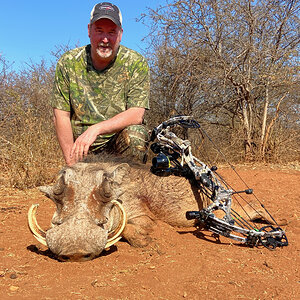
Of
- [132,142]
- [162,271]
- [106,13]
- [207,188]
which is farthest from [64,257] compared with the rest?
[106,13]

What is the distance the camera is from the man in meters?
3.68

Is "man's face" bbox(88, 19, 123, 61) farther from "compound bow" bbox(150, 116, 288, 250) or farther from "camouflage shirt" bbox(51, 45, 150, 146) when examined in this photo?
"compound bow" bbox(150, 116, 288, 250)

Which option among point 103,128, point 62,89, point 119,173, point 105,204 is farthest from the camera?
point 62,89

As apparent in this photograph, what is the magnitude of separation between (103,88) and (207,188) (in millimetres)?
1746

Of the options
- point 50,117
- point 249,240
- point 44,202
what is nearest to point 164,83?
point 50,117

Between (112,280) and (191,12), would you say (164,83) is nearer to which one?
(191,12)

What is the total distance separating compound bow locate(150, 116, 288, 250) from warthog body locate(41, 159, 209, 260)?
0.17m

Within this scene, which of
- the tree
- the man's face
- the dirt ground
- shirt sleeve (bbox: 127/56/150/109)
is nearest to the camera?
the dirt ground

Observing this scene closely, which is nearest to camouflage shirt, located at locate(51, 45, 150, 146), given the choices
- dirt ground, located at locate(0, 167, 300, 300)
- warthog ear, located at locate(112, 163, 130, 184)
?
warthog ear, located at locate(112, 163, 130, 184)

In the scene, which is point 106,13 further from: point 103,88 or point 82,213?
point 82,213

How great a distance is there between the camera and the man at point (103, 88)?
3682 millimetres

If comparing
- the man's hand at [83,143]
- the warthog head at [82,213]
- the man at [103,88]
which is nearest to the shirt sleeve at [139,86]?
the man at [103,88]

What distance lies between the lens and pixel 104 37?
3664mm

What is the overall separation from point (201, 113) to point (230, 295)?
22.6 feet
